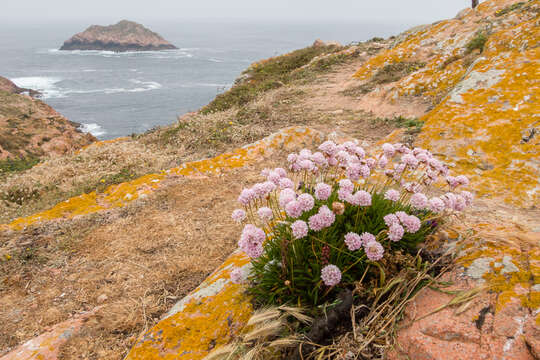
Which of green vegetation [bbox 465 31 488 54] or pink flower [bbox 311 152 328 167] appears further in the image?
green vegetation [bbox 465 31 488 54]

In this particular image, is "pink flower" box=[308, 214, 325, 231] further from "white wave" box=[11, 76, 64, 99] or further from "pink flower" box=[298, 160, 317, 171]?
"white wave" box=[11, 76, 64, 99]

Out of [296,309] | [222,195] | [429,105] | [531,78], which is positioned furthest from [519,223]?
[429,105]


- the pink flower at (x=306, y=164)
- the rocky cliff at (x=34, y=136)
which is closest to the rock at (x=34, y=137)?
the rocky cliff at (x=34, y=136)

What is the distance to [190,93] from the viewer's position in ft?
182

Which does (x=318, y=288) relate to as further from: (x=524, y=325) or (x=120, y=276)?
(x=120, y=276)

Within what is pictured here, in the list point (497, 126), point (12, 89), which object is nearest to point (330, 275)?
point (497, 126)

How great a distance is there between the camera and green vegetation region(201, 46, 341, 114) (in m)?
15.8

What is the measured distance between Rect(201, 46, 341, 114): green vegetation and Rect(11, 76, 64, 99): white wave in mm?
50721

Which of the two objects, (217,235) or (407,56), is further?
(407,56)

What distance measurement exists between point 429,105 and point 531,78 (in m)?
3.77

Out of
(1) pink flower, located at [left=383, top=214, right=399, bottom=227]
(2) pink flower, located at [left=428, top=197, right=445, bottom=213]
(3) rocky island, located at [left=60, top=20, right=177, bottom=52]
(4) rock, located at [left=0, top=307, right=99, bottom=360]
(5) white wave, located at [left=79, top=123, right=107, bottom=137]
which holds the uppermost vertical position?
(3) rocky island, located at [left=60, top=20, right=177, bottom=52]

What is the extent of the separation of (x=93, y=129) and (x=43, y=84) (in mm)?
39808

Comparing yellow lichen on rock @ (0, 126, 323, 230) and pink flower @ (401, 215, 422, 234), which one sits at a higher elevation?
pink flower @ (401, 215, 422, 234)

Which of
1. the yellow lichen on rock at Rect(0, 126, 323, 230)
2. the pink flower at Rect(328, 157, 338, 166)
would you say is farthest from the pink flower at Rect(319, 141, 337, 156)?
the yellow lichen on rock at Rect(0, 126, 323, 230)
